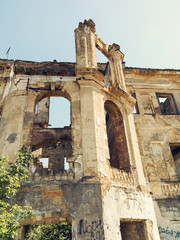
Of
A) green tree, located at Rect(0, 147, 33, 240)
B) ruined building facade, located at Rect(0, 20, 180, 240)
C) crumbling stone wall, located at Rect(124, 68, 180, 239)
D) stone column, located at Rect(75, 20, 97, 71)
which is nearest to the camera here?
green tree, located at Rect(0, 147, 33, 240)

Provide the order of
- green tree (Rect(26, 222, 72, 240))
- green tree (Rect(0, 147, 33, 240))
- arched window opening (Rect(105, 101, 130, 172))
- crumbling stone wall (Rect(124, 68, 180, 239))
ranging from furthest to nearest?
green tree (Rect(26, 222, 72, 240)) < crumbling stone wall (Rect(124, 68, 180, 239)) < arched window opening (Rect(105, 101, 130, 172)) < green tree (Rect(0, 147, 33, 240))

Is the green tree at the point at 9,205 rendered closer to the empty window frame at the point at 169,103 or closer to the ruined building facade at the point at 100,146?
the ruined building facade at the point at 100,146

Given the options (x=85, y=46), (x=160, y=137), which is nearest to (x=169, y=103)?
(x=160, y=137)

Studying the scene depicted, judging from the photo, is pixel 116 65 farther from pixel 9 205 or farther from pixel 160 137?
pixel 9 205

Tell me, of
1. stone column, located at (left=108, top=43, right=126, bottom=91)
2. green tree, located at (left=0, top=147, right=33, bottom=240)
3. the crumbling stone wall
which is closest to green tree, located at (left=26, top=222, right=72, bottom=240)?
the crumbling stone wall

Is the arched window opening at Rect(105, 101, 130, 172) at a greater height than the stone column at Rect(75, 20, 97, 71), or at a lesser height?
lesser

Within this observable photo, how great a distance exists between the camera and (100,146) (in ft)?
23.9

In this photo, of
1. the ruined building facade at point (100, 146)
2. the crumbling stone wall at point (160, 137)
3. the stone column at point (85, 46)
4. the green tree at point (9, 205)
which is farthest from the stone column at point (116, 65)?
the green tree at point (9, 205)

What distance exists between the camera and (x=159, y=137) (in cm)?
1106

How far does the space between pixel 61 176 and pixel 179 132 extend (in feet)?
25.3

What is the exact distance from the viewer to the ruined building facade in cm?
614

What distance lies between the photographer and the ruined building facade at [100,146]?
6145 mm

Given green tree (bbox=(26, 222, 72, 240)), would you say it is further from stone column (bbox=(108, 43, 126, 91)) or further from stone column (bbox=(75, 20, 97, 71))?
stone column (bbox=(75, 20, 97, 71))

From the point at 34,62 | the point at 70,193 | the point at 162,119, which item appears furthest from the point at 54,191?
the point at 34,62
